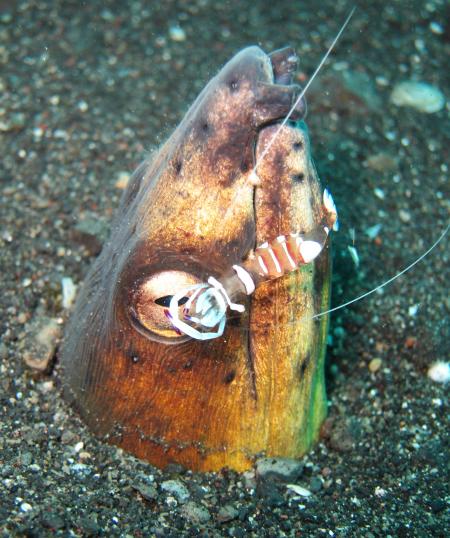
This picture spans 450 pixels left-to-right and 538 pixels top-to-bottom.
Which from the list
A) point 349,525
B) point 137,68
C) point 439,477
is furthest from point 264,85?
point 137,68

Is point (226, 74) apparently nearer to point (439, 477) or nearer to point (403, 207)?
point (439, 477)

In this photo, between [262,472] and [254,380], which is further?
[262,472]

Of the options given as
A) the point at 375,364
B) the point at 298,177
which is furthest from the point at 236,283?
the point at 375,364

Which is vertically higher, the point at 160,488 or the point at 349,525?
the point at 160,488

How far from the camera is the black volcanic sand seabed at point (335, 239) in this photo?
9.61 ft

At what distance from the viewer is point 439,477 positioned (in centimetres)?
339

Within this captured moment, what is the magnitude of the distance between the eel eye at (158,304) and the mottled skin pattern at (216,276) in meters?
0.03

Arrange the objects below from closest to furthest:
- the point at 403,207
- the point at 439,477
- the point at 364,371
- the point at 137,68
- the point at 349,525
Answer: the point at 349,525
the point at 439,477
the point at 364,371
the point at 403,207
the point at 137,68

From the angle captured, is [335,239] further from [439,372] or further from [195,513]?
[195,513]

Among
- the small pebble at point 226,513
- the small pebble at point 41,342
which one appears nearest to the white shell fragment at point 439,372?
the small pebble at point 226,513

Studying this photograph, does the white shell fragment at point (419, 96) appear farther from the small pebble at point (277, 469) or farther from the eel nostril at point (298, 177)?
the small pebble at point (277, 469)

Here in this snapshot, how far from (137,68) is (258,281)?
3918mm

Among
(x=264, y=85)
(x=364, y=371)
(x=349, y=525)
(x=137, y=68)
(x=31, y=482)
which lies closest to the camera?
(x=264, y=85)

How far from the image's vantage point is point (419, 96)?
18.8 feet
